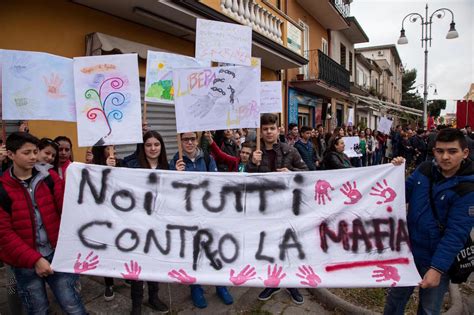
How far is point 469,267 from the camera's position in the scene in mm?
2166

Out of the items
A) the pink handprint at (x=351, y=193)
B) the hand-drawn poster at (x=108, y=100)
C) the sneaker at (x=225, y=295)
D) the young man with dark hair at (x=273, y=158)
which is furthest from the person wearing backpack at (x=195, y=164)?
the pink handprint at (x=351, y=193)

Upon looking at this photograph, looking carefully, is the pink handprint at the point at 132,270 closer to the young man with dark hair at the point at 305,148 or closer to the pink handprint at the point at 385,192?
the pink handprint at the point at 385,192

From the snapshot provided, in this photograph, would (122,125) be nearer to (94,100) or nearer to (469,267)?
(94,100)

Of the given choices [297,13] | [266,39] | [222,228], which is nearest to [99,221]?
[222,228]

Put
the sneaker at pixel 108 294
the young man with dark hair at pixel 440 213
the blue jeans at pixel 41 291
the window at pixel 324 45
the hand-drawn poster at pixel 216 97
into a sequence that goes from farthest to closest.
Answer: the window at pixel 324 45, the sneaker at pixel 108 294, the hand-drawn poster at pixel 216 97, the blue jeans at pixel 41 291, the young man with dark hair at pixel 440 213

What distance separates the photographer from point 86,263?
8.50 feet

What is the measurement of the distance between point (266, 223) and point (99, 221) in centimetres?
135

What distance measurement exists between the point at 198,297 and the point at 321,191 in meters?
1.64

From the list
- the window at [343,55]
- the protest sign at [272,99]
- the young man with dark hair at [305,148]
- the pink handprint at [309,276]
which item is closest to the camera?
the pink handprint at [309,276]

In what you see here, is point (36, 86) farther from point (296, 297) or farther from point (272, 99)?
point (272, 99)

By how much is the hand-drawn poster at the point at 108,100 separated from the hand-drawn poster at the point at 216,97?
1.31ft

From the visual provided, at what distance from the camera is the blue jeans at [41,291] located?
2.36m

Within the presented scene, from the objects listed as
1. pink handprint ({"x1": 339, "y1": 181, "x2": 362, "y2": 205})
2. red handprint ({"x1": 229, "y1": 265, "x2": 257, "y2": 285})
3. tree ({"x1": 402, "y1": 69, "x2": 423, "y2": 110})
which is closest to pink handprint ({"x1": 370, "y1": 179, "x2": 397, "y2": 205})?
pink handprint ({"x1": 339, "y1": 181, "x2": 362, "y2": 205})

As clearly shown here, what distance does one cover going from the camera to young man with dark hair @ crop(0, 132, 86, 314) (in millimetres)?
2248
